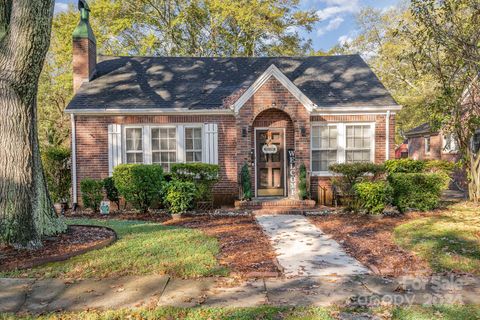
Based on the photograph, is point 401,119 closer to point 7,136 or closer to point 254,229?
point 254,229

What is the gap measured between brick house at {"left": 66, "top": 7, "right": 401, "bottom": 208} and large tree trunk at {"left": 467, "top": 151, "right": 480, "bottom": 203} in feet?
8.13

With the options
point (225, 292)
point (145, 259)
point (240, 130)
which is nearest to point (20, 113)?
point (145, 259)

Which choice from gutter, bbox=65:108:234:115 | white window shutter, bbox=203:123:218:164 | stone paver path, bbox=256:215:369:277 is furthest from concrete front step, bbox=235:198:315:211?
gutter, bbox=65:108:234:115

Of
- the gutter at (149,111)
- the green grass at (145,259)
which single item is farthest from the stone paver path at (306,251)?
the gutter at (149,111)

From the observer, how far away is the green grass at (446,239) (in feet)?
17.0

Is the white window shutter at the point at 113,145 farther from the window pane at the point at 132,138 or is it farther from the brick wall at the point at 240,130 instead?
the window pane at the point at 132,138

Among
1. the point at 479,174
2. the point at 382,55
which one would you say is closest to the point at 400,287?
the point at 479,174

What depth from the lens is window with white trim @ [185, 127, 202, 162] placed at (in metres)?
11.7

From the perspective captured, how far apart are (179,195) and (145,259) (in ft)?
13.1

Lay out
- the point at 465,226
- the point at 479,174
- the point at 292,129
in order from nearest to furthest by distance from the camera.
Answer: the point at 465,226
the point at 479,174
the point at 292,129

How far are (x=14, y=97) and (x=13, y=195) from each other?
5.36 feet

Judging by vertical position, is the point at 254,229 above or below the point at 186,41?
below

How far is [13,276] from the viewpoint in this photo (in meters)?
4.55

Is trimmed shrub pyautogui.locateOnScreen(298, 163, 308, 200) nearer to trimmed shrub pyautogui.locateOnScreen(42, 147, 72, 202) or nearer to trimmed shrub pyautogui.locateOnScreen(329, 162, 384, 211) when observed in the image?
trimmed shrub pyautogui.locateOnScreen(329, 162, 384, 211)
